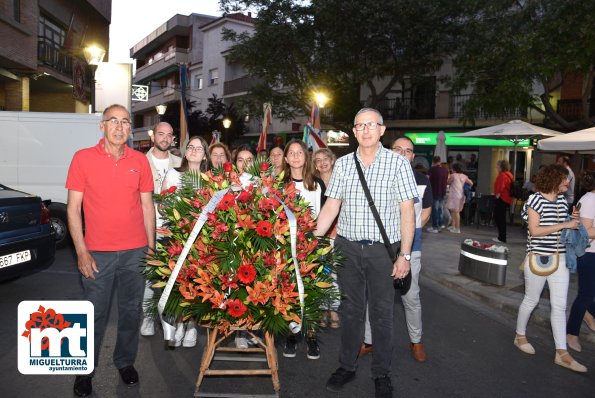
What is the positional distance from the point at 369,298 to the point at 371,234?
53 centimetres

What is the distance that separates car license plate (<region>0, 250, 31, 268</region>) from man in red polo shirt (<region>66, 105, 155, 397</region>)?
2.52 m

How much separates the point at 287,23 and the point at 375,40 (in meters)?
4.00

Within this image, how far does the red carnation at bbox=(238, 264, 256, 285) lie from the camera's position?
115 inches

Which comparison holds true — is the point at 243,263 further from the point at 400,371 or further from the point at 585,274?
the point at 585,274

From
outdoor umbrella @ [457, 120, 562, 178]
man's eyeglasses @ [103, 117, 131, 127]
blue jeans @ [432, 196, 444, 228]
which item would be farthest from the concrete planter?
outdoor umbrella @ [457, 120, 562, 178]

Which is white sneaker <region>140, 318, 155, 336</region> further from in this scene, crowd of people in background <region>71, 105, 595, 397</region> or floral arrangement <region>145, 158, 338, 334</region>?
floral arrangement <region>145, 158, 338, 334</region>

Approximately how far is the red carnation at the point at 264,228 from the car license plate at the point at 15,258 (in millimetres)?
3944

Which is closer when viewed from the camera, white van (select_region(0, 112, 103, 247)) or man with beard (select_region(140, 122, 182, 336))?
man with beard (select_region(140, 122, 182, 336))

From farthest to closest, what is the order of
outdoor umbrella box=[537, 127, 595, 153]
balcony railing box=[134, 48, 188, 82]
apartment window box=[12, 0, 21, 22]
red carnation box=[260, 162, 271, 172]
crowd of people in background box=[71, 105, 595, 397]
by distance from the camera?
balcony railing box=[134, 48, 188, 82] < apartment window box=[12, 0, 21, 22] < outdoor umbrella box=[537, 127, 595, 153] < crowd of people in background box=[71, 105, 595, 397] < red carnation box=[260, 162, 271, 172]

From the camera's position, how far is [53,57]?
1914 cm

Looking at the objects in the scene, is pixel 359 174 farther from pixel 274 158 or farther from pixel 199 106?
pixel 199 106

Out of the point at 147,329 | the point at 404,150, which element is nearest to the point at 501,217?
the point at 404,150


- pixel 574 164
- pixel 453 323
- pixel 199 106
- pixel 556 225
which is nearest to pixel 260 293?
pixel 556 225

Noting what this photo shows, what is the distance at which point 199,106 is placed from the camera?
4116 centimetres
